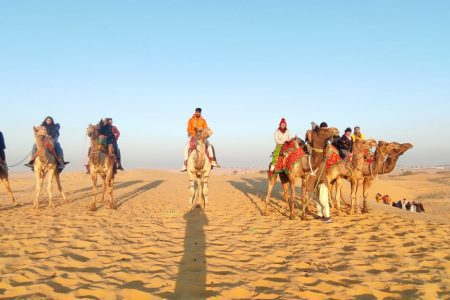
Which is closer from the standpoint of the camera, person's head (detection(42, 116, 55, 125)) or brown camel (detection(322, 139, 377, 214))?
brown camel (detection(322, 139, 377, 214))

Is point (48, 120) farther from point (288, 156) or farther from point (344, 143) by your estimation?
point (344, 143)

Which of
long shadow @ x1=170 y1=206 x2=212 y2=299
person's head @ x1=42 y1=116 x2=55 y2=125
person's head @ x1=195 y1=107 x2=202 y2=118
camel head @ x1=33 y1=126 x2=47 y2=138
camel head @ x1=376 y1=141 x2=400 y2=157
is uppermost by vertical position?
person's head @ x1=195 y1=107 x2=202 y2=118

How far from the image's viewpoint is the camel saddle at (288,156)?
1130 centimetres

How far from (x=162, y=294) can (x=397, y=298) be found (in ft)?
12.0

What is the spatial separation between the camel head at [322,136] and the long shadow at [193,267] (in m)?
4.54

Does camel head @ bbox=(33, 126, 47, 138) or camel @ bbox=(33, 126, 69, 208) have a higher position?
camel head @ bbox=(33, 126, 47, 138)

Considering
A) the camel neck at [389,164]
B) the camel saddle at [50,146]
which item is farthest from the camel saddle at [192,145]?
the camel neck at [389,164]

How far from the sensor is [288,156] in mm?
11617

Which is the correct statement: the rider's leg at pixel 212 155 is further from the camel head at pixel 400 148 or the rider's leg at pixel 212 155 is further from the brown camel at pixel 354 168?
the camel head at pixel 400 148

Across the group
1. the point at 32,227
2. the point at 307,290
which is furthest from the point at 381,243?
the point at 32,227

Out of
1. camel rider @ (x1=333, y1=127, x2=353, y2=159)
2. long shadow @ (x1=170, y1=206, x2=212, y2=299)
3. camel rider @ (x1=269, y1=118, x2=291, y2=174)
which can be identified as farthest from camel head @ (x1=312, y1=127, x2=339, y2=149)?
long shadow @ (x1=170, y1=206, x2=212, y2=299)

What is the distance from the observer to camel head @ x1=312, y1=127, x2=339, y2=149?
997 centimetres

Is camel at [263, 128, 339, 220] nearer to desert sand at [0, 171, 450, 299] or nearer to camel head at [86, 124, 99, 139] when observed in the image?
desert sand at [0, 171, 450, 299]

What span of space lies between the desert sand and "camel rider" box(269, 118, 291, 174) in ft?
7.65
